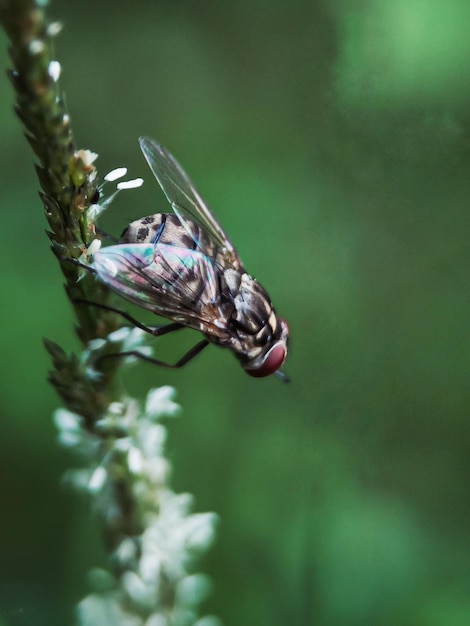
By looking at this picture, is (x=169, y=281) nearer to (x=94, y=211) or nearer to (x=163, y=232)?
(x=163, y=232)

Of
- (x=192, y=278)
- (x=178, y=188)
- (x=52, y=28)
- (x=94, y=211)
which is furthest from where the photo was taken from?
(x=178, y=188)

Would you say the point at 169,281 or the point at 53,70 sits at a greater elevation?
the point at 53,70

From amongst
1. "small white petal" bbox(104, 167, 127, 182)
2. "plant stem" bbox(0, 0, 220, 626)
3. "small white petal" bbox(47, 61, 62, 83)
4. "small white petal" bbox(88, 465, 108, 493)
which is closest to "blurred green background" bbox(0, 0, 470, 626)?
"plant stem" bbox(0, 0, 220, 626)

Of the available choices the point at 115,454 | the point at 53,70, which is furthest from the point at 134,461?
the point at 53,70

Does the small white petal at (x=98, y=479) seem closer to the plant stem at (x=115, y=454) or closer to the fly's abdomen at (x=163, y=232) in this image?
the plant stem at (x=115, y=454)

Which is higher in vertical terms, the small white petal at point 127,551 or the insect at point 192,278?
the insect at point 192,278

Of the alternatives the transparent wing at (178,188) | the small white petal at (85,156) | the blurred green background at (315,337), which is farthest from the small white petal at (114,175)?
the blurred green background at (315,337)

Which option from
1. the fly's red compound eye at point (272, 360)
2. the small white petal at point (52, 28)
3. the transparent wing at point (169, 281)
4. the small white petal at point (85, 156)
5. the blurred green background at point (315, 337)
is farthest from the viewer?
the blurred green background at point (315, 337)
